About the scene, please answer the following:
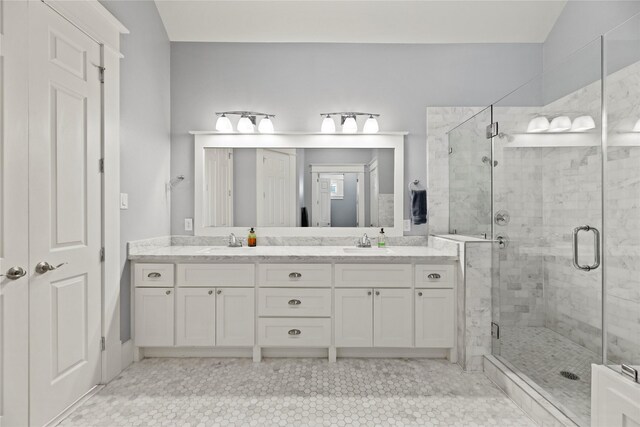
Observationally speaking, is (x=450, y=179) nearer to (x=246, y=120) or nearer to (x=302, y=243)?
(x=302, y=243)

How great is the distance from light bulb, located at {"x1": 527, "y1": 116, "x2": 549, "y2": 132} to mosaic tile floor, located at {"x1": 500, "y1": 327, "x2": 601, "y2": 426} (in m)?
1.25

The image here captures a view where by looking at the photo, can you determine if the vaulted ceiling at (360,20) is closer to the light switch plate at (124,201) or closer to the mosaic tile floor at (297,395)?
the light switch plate at (124,201)

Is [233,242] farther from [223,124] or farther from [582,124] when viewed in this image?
[582,124]

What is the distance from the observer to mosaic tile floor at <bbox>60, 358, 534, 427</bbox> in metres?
1.78

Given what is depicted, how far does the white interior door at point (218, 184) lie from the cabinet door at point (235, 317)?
840mm

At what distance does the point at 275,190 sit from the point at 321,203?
0.44m

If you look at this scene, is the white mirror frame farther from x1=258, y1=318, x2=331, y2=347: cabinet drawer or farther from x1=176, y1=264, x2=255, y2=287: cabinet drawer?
x1=258, y1=318, x2=331, y2=347: cabinet drawer

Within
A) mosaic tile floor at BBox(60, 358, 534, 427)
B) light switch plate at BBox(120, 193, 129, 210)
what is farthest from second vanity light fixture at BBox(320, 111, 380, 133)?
A: mosaic tile floor at BBox(60, 358, 534, 427)

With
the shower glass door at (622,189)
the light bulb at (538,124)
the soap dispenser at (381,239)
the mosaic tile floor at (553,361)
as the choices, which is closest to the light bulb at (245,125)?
the soap dispenser at (381,239)

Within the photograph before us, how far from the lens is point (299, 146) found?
9.82 feet

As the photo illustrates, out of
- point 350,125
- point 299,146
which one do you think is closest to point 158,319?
point 299,146

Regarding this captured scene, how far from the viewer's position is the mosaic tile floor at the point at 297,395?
5.83 ft

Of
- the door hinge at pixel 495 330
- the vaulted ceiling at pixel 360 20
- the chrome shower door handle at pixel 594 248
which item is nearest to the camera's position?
the chrome shower door handle at pixel 594 248

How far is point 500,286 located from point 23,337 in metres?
2.77
